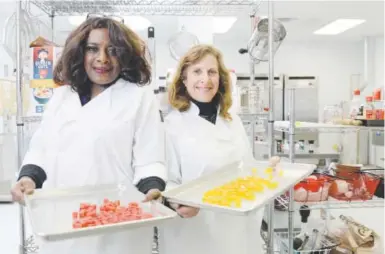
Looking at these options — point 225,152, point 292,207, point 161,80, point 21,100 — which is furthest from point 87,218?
point 161,80

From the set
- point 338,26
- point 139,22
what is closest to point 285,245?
point 139,22

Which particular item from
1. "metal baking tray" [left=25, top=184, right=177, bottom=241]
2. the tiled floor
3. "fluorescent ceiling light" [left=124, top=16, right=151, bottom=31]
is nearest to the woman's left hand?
"metal baking tray" [left=25, top=184, right=177, bottom=241]

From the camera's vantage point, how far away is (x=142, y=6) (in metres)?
1.95

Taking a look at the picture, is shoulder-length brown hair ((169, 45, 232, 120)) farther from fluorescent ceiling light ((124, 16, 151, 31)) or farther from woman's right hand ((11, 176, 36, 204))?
fluorescent ceiling light ((124, 16, 151, 31))

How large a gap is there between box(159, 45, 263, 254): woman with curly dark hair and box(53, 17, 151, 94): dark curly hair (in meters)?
0.23

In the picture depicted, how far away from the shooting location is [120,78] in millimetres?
1257

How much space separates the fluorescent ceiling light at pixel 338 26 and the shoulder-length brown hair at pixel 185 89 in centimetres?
381

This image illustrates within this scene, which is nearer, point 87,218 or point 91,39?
point 87,218

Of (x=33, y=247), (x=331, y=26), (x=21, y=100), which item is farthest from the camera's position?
(x=331, y=26)

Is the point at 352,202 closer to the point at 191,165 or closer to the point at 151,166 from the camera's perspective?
the point at 191,165

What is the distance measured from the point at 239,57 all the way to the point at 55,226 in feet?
18.3

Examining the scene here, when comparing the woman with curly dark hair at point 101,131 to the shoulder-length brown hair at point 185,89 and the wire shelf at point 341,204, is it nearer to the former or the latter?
the shoulder-length brown hair at point 185,89

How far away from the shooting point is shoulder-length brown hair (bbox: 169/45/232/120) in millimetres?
1453

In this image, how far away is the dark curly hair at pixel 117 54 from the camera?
3.90 ft
